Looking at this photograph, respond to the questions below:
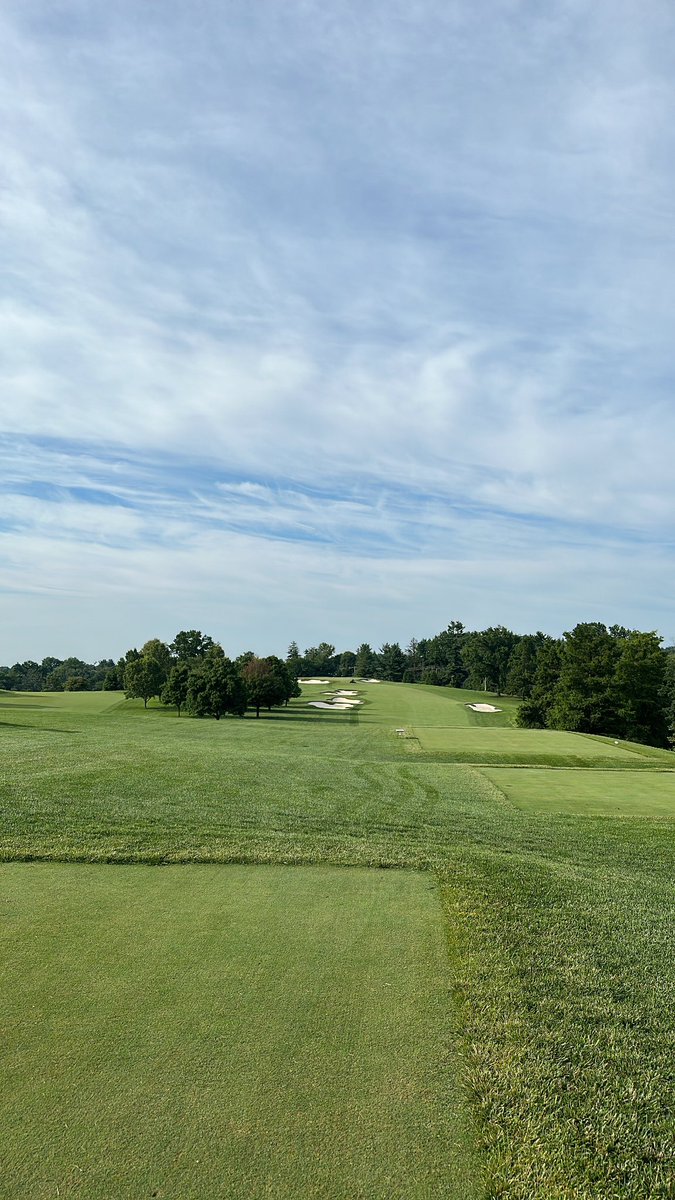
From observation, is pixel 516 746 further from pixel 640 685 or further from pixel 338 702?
pixel 338 702

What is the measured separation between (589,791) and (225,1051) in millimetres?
12473

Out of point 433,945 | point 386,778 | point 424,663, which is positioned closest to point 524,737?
point 386,778

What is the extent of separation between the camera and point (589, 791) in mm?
14617

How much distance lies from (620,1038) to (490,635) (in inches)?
3412

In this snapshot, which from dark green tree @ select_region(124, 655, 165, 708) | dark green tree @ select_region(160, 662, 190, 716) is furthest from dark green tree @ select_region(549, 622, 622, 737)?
dark green tree @ select_region(124, 655, 165, 708)

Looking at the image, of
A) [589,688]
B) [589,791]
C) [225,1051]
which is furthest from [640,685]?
[225,1051]

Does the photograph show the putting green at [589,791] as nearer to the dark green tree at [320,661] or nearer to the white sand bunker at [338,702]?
the white sand bunker at [338,702]

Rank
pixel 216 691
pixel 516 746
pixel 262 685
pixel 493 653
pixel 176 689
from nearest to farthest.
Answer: pixel 516 746 < pixel 216 691 < pixel 176 689 < pixel 262 685 < pixel 493 653

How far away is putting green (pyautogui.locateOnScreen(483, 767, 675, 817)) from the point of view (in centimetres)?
1270

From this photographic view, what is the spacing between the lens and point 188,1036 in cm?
391

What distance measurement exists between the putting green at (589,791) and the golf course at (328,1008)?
2612 millimetres

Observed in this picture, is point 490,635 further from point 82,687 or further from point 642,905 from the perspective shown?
point 642,905

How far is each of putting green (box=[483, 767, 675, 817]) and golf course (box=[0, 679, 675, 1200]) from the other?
2.61 metres

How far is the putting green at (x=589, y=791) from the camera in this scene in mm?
12695
